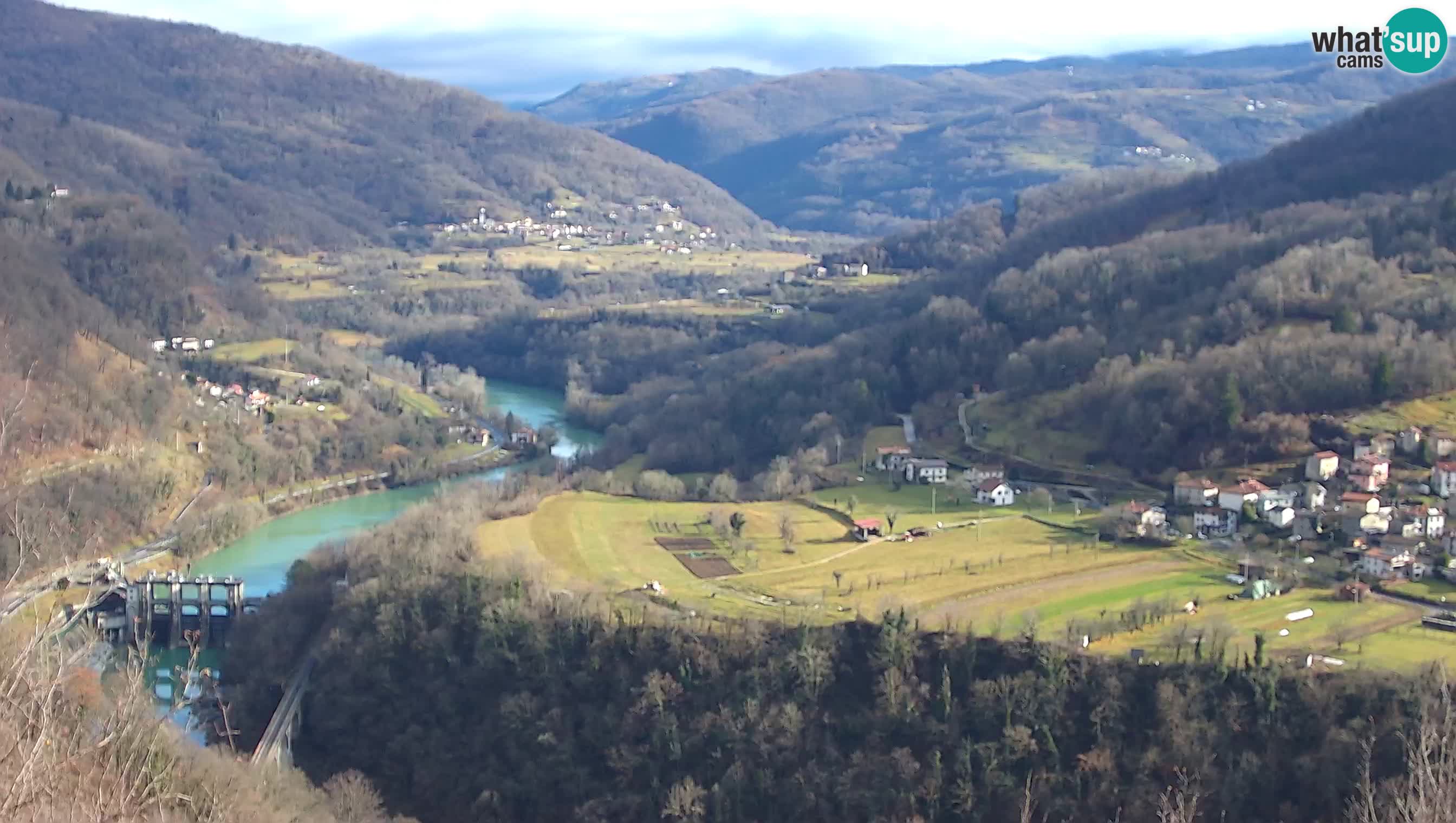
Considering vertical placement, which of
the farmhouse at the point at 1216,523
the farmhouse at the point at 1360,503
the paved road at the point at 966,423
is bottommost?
the paved road at the point at 966,423

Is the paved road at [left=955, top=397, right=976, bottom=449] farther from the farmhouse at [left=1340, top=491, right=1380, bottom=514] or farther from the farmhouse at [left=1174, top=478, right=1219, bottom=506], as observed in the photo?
the farmhouse at [left=1340, top=491, right=1380, bottom=514]

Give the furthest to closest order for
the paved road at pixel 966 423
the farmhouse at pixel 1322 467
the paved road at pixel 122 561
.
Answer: the paved road at pixel 966 423 < the farmhouse at pixel 1322 467 < the paved road at pixel 122 561

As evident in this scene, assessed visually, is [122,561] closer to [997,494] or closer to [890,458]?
[890,458]

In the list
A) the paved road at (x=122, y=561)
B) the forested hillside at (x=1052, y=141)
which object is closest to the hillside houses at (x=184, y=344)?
the paved road at (x=122, y=561)

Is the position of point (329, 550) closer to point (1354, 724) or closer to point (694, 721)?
point (694, 721)

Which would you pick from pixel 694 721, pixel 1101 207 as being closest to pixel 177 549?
pixel 694 721

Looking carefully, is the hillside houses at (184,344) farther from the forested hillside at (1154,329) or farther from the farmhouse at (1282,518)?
the farmhouse at (1282,518)

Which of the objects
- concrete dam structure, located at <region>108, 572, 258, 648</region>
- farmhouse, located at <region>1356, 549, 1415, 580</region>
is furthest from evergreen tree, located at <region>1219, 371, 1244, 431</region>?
concrete dam structure, located at <region>108, 572, 258, 648</region>

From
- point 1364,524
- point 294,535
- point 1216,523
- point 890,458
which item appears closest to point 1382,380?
point 1364,524
